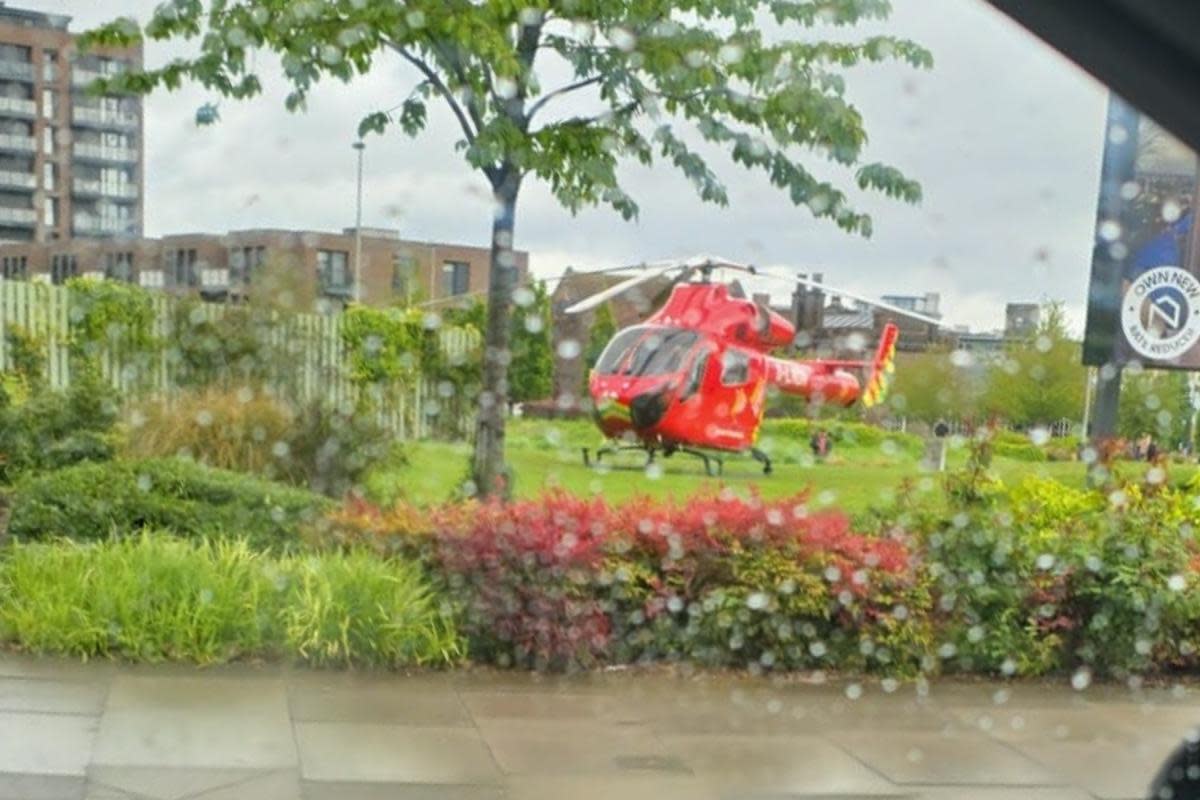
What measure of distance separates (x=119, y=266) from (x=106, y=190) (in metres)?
0.85

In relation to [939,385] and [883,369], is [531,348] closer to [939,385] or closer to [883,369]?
[883,369]

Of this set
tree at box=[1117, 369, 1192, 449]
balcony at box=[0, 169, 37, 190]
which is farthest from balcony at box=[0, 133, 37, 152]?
tree at box=[1117, 369, 1192, 449]

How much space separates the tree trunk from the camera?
23.1 ft

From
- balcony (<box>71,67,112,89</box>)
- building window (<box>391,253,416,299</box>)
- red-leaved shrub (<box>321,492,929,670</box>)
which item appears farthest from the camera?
building window (<box>391,253,416,299</box>)

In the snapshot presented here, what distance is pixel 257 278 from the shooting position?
7816 mm

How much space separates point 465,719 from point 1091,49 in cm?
409

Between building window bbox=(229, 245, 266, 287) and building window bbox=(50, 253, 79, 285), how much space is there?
0.77 metres

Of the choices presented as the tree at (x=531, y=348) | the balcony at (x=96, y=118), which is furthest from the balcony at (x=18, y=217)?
the tree at (x=531, y=348)

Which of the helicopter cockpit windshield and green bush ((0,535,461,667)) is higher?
the helicopter cockpit windshield

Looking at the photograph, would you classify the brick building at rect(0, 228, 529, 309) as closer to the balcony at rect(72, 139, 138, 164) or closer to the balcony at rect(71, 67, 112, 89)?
the balcony at rect(72, 139, 138, 164)

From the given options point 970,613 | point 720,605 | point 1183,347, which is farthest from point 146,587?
point 1183,347

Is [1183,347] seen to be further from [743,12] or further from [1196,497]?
[743,12]

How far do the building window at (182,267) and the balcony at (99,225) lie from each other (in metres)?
0.69

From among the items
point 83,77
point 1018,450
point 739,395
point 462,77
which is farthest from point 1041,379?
point 83,77
